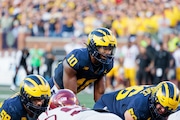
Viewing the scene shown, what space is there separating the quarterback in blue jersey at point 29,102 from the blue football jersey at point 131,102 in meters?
0.85

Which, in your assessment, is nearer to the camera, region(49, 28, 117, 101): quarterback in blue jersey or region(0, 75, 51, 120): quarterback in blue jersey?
region(0, 75, 51, 120): quarterback in blue jersey

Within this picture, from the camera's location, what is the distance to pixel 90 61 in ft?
25.9

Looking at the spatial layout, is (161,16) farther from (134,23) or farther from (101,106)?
(101,106)

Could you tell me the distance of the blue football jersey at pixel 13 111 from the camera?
22.3 ft

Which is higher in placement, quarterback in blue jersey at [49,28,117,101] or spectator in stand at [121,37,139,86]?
quarterback in blue jersey at [49,28,117,101]

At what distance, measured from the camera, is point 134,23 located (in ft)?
64.2

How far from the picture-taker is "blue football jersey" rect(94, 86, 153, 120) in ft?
21.6

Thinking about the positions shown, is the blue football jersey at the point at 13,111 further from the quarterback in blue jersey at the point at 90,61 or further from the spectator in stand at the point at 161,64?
the spectator in stand at the point at 161,64

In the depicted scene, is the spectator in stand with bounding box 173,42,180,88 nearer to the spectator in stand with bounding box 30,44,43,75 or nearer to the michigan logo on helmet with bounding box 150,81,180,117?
the spectator in stand with bounding box 30,44,43,75

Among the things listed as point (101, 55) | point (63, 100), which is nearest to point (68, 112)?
point (63, 100)

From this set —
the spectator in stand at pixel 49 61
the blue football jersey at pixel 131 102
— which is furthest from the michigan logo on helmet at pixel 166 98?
the spectator in stand at pixel 49 61

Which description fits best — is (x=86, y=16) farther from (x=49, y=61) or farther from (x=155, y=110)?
(x=155, y=110)

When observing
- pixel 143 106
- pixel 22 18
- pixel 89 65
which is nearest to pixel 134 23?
pixel 22 18

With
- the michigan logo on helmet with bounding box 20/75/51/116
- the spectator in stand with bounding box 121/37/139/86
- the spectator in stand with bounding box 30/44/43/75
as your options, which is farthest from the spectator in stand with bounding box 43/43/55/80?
the michigan logo on helmet with bounding box 20/75/51/116
